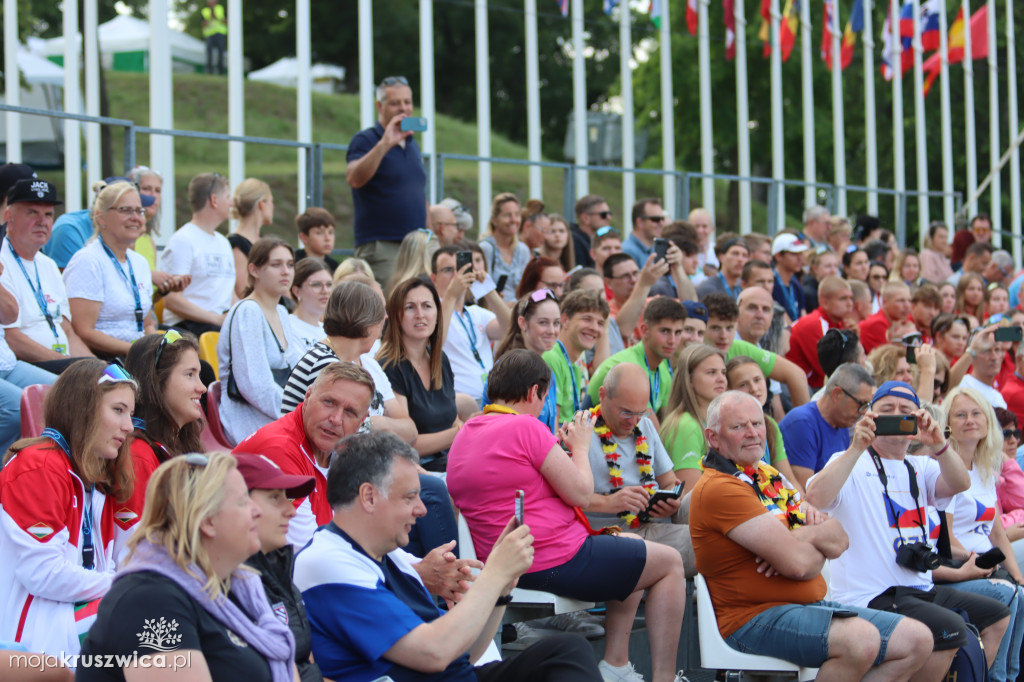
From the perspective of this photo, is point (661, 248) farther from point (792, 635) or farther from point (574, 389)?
point (792, 635)

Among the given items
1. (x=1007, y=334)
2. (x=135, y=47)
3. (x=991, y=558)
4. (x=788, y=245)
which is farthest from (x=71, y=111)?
(x=135, y=47)

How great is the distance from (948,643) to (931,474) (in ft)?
2.92

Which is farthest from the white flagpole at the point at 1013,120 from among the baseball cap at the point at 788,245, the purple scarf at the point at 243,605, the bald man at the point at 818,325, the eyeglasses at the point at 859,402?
the purple scarf at the point at 243,605

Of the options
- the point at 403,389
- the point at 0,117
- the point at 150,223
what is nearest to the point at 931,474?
the point at 403,389

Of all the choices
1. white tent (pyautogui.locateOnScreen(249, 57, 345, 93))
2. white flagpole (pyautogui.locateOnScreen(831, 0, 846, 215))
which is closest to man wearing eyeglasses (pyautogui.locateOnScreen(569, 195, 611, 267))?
white flagpole (pyautogui.locateOnScreen(831, 0, 846, 215))

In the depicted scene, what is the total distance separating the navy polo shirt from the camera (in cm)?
783

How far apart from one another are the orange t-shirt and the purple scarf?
2.10 m

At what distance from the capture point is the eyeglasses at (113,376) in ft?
12.4

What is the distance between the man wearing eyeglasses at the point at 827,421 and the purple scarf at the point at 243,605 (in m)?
3.95

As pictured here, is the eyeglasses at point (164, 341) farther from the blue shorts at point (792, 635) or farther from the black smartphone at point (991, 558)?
the black smartphone at point (991, 558)

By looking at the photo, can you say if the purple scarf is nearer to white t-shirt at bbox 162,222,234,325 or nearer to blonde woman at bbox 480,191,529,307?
white t-shirt at bbox 162,222,234,325

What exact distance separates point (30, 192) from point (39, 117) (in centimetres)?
1090

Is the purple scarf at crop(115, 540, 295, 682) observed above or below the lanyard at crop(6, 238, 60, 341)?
below

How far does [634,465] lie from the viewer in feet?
18.0
